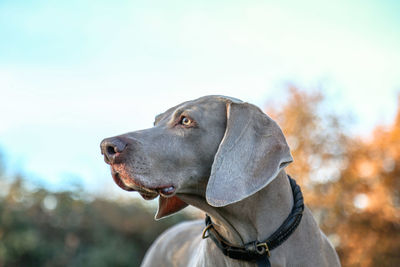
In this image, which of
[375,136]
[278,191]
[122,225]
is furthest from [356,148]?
[278,191]

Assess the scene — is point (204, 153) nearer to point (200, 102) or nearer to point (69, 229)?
point (200, 102)

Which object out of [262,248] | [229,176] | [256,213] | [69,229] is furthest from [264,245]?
[69,229]

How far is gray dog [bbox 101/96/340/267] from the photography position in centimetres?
258

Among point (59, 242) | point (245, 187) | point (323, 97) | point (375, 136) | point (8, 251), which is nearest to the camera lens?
point (245, 187)

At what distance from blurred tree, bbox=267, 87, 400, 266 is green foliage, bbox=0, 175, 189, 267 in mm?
5702

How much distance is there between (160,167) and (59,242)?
12.9m

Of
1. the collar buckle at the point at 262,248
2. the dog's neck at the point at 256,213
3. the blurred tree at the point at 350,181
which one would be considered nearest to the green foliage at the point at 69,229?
the blurred tree at the point at 350,181

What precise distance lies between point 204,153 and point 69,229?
13156 millimetres

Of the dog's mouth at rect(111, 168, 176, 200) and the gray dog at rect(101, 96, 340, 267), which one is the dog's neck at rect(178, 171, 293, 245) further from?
the dog's mouth at rect(111, 168, 176, 200)

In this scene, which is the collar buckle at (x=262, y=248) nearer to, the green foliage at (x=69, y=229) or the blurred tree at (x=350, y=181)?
the green foliage at (x=69, y=229)

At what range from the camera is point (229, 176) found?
2.55 meters

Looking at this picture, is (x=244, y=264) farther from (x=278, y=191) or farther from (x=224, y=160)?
(x=224, y=160)

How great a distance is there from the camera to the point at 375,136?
59.2ft

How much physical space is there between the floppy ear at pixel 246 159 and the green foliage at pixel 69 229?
40.6 ft
